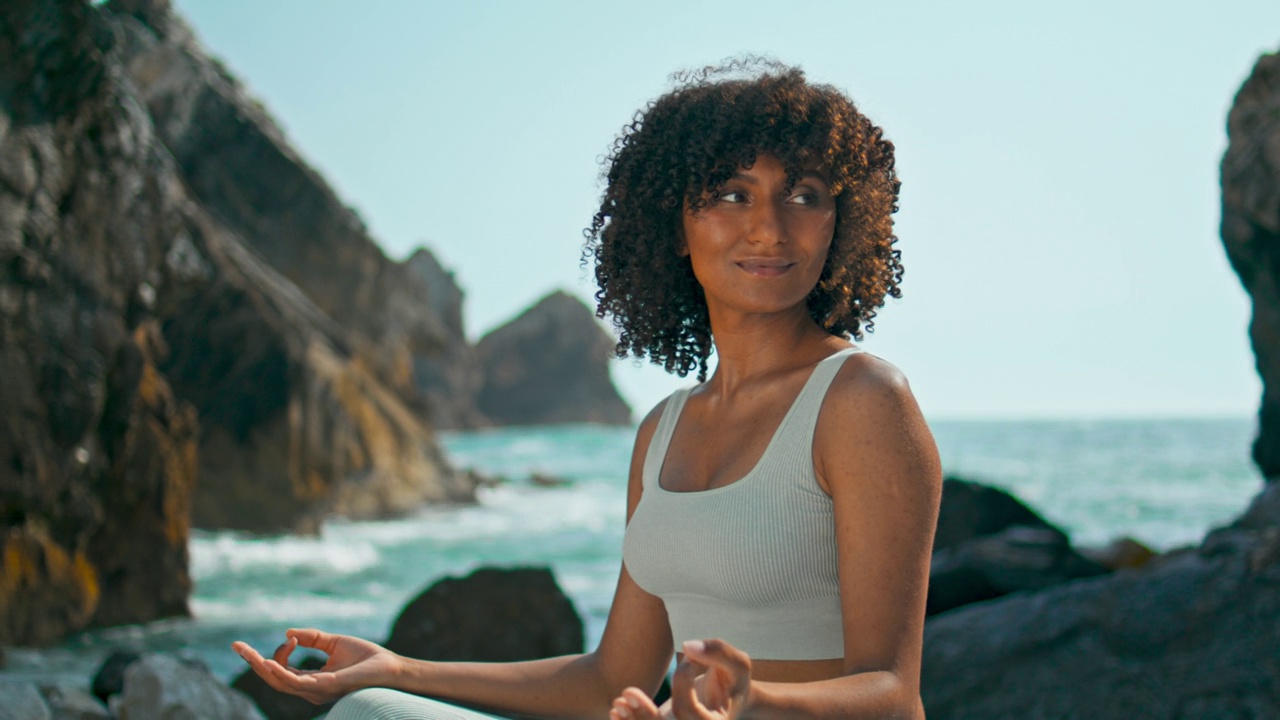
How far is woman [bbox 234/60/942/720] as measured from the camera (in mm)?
1897

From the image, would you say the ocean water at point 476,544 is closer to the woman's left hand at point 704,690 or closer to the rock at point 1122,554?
the rock at point 1122,554

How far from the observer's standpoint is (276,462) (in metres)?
15.7

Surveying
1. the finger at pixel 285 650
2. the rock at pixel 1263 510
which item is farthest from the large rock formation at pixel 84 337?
the rock at pixel 1263 510

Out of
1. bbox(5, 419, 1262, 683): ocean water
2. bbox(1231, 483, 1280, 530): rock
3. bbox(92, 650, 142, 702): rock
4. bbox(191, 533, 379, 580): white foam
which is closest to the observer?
bbox(92, 650, 142, 702): rock

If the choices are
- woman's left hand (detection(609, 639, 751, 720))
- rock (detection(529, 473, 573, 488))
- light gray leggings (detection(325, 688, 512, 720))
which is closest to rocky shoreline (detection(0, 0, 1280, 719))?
light gray leggings (detection(325, 688, 512, 720))

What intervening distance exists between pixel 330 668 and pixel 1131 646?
2.89 m

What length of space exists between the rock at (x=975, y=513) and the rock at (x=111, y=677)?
207 inches

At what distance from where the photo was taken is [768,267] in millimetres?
2225

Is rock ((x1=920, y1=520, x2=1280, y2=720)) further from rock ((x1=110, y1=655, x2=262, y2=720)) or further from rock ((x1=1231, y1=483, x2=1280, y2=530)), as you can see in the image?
rock ((x1=110, y1=655, x2=262, y2=720))

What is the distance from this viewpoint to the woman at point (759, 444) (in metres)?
1.90

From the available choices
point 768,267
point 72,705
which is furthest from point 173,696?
point 768,267

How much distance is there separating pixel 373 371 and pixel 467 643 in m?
16.3

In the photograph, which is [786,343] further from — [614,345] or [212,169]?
[212,169]

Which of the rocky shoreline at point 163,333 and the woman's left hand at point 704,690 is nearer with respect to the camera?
the woman's left hand at point 704,690
